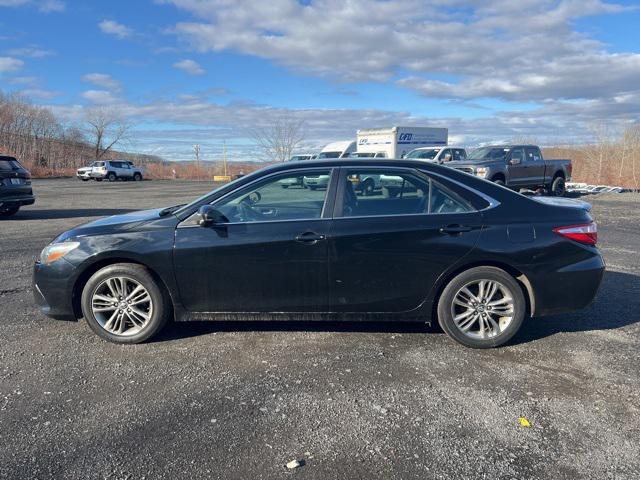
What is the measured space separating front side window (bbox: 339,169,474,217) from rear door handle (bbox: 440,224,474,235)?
159 mm

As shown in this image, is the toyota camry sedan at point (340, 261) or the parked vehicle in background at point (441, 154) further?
the parked vehicle in background at point (441, 154)

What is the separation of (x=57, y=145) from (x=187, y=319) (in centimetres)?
6084

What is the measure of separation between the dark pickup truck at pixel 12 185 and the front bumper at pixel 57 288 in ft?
32.2

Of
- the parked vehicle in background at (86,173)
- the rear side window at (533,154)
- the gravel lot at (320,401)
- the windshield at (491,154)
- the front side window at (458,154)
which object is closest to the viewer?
the gravel lot at (320,401)

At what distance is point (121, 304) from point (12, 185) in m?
10.7

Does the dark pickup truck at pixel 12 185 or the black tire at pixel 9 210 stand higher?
the dark pickup truck at pixel 12 185

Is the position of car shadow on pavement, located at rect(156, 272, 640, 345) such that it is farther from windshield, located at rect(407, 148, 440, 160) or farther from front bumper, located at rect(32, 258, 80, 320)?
windshield, located at rect(407, 148, 440, 160)

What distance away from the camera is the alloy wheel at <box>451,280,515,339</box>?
416 centimetres

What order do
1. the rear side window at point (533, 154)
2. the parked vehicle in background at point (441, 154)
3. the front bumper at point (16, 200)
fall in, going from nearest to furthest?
the front bumper at point (16, 200) → the rear side window at point (533, 154) → the parked vehicle in background at point (441, 154)

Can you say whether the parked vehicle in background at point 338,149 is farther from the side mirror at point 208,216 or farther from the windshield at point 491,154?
the side mirror at point 208,216

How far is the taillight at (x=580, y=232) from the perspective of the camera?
13.7 ft

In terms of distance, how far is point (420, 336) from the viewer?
4484 millimetres

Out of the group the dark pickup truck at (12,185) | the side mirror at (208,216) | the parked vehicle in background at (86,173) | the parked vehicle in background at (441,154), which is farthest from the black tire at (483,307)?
the parked vehicle in background at (86,173)

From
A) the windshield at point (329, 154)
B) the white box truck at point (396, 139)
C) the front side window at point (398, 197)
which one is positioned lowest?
the front side window at point (398, 197)
